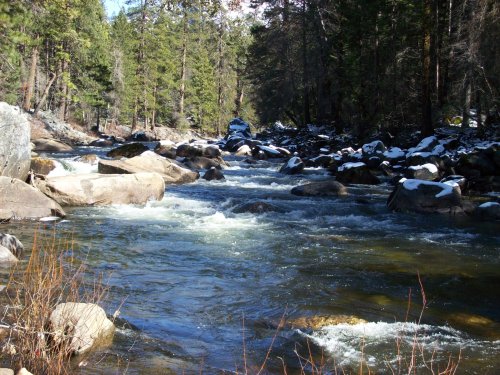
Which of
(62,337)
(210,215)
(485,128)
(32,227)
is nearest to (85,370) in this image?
(62,337)

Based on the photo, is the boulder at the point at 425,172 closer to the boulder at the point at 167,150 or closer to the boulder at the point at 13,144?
the boulder at the point at 13,144

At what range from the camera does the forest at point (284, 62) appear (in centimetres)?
1850

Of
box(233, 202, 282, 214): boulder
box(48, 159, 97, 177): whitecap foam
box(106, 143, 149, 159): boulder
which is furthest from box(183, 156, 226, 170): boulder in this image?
box(233, 202, 282, 214): boulder

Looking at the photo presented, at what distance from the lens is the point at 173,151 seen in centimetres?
2466

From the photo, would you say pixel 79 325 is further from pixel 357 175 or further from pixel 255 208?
pixel 357 175

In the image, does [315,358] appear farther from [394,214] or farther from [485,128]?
[485,128]

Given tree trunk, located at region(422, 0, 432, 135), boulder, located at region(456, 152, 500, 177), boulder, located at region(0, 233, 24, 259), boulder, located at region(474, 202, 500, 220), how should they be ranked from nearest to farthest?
1. boulder, located at region(0, 233, 24, 259)
2. boulder, located at region(474, 202, 500, 220)
3. boulder, located at region(456, 152, 500, 177)
4. tree trunk, located at region(422, 0, 432, 135)

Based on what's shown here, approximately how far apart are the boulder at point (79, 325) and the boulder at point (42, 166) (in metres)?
10.8

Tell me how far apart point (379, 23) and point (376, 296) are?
74.4ft

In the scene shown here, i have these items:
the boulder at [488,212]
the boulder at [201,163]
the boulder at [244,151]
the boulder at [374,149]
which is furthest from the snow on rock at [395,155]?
the boulder at [244,151]

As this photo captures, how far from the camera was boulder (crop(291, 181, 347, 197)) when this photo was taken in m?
14.5

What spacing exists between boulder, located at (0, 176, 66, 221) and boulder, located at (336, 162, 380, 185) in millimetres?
9861

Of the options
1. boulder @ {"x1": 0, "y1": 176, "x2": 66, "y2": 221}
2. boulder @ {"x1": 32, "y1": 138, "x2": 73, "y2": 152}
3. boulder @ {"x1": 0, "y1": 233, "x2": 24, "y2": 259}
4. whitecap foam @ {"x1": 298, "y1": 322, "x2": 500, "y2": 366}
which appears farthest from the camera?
boulder @ {"x1": 32, "y1": 138, "x2": 73, "y2": 152}

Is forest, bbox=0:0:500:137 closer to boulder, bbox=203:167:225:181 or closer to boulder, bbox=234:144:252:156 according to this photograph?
boulder, bbox=234:144:252:156
